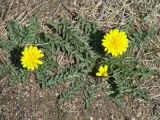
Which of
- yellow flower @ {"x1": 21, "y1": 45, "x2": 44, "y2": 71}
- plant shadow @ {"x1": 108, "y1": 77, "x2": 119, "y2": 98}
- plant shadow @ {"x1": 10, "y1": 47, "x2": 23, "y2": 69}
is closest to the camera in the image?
yellow flower @ {"x1": 21, "y1": 45, "x2": 44, "y2": 71}

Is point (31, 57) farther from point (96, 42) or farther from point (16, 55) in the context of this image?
point (96, 42)

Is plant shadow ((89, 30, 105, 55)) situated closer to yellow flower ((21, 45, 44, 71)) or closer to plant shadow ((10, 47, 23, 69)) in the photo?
yellow flower ((21, 45, 44, 71))

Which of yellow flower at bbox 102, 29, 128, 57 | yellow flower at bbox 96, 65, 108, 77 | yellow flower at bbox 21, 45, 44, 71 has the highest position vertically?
yellow flower at bbox 102, 29, 128, 57

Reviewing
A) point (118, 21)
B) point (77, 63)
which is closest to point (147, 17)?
point (118, 21)

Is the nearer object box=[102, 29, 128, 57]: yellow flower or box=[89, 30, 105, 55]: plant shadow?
box=[102, 29, 128, 57]: yellow flower

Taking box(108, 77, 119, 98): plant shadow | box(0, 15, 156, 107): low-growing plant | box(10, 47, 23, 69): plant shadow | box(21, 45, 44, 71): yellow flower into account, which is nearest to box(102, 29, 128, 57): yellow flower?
box(0, 15, 156, 107): low-growing plant

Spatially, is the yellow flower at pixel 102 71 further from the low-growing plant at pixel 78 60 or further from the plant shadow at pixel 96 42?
the plant shadow at pixel 96 42
